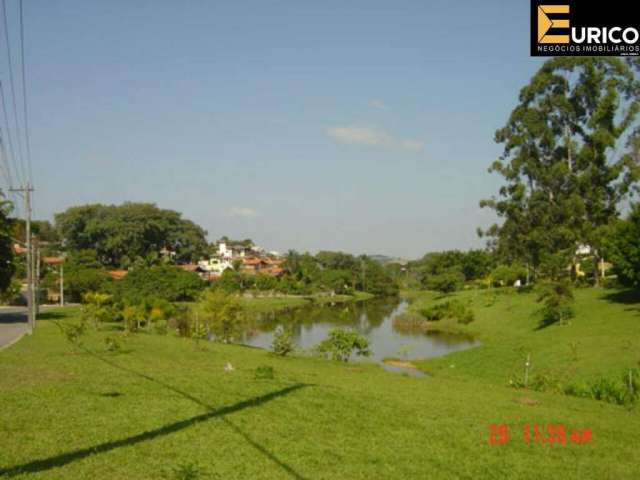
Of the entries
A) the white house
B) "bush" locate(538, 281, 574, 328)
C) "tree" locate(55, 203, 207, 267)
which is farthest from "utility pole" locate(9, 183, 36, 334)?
the white house

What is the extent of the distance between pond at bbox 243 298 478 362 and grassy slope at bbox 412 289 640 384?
388cm

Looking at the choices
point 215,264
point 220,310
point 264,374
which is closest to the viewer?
point 264,374

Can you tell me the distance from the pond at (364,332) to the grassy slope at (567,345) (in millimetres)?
3875

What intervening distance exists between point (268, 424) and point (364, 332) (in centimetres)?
4572

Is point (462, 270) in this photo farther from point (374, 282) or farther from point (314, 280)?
point (314, 280)

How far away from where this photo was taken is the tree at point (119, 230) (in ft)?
326

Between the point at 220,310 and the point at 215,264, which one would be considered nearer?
the point at 220,310

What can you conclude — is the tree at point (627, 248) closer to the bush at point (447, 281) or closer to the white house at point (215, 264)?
the bush at point (447, 281)

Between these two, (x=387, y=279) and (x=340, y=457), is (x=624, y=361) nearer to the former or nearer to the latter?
(x=340, y=457)

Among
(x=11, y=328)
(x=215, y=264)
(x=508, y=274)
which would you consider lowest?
(x=11, y=328)

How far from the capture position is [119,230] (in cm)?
9912

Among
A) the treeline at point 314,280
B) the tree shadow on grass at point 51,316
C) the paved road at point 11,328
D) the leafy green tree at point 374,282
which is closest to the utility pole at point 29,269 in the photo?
the paved road at point 11,328

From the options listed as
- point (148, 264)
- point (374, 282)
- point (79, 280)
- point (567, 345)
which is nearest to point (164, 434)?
point (567, 345)
